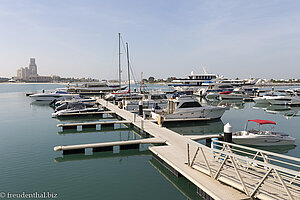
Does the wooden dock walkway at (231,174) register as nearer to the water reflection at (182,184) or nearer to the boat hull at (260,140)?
the water reflection at (182,184)

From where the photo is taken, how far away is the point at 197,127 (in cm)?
2283

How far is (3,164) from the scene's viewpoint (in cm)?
1233

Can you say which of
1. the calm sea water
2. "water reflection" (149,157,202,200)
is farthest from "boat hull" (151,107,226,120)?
"water reflection" (149,157,202,200)

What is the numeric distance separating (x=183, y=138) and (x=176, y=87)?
64.9 meters

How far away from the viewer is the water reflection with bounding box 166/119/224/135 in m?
21.2

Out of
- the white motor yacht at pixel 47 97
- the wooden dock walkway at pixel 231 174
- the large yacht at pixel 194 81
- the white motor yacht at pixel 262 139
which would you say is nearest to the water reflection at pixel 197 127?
the white motor yacht at pixel 262 139

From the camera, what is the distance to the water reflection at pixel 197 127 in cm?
2123

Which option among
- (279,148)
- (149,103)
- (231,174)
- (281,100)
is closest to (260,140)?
(279,148)

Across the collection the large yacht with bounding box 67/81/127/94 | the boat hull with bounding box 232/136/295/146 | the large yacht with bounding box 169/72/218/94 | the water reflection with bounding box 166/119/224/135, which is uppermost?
the large yacht with bounding box 169/72/218/94

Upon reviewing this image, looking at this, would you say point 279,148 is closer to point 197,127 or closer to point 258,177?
point 197,127

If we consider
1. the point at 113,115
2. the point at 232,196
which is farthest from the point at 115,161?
the point at 113,115

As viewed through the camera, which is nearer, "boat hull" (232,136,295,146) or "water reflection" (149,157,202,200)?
"water reflection" (149,157,202,200)

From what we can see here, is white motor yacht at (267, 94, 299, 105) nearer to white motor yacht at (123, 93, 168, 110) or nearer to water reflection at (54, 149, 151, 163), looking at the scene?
white motor yacht at (123, 93, 168, 110)

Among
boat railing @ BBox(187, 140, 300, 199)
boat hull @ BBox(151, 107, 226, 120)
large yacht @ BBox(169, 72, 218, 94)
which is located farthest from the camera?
large yacht @ BBox(169, 72, 218, 94)
